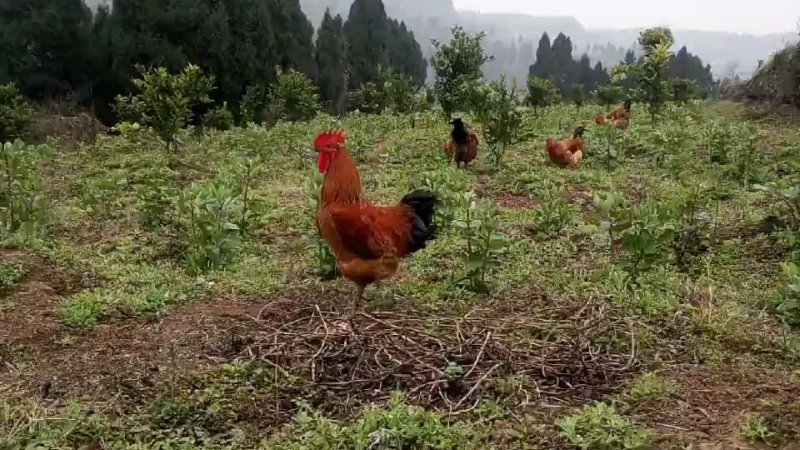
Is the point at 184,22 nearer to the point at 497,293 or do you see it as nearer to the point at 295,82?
the point at 295,82

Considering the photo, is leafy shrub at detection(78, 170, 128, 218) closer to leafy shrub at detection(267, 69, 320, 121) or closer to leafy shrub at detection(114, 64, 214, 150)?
leafy shrub at detection(114, 64, 214, 150)

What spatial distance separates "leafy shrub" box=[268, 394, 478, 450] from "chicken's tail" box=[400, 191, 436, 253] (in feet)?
4.21

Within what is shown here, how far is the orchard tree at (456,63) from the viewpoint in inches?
489

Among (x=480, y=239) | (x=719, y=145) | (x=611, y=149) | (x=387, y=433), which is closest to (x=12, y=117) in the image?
(x=611, y=149)

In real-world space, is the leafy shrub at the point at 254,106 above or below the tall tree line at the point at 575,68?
below

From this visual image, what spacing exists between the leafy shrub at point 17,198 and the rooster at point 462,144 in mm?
4587

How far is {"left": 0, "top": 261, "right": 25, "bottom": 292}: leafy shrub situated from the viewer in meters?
4.50

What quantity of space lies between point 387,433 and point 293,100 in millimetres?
12110

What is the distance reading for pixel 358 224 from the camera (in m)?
3.87

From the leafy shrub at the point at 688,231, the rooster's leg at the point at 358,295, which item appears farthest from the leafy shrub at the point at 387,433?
the leafy shrub at the point at 688,231

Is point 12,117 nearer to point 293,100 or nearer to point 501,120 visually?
point 293,100

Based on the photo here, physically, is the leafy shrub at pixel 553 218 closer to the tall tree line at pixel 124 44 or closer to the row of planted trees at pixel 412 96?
the row of planted trees at pixel 412 96

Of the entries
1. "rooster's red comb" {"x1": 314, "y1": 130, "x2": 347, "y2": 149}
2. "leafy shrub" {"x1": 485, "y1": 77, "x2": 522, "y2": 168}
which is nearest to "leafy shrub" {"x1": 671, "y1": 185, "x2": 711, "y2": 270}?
"rooster's red comb" {"x1": 314, "y1": 130, "x2": 347, "y2": 149}

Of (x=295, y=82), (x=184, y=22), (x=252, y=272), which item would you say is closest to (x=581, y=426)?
(x=252, y=272)
